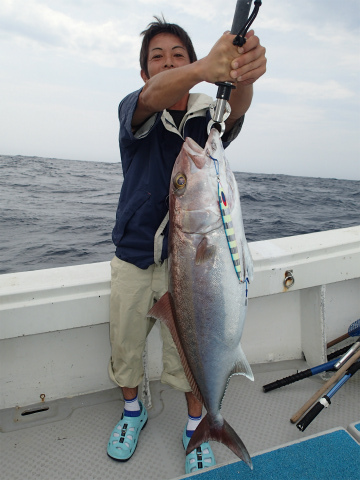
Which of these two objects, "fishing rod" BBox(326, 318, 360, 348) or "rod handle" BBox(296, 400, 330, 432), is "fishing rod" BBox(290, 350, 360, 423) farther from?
"fishing rod" BBox(326, 318, 360, 348)

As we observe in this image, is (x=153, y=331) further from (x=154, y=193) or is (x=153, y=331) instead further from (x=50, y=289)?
(x=154, y=193)

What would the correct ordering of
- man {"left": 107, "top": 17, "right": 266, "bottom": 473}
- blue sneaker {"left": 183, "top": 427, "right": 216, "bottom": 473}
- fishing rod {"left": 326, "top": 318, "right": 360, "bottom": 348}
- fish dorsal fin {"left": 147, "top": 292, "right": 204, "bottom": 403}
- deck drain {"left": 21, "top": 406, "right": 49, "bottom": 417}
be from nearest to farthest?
fish dorsal fin {"left": 147, "top": 292, "right": 204, "bottom": 403}
man {"left": 107, "top": 17, "right": 266, "bottom": 473}
blue sneaker {"left": 183, "top": 427, "right": 216, "bottom": 473}
deck drain {"left": 21, "top": 406, "right": 49, "bottom": 417}
fishing rod {"left": 326, "top": 318, "right": 360, "bottom": 348}

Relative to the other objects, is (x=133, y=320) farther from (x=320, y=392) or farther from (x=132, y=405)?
(x=320, y=392)

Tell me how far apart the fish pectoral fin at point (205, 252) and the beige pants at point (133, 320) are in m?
0.83

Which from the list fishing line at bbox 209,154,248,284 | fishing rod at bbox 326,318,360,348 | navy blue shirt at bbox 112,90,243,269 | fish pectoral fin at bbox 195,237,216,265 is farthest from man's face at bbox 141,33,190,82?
fishing rod at bbox 326,318,360,348

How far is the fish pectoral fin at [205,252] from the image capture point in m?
1.64

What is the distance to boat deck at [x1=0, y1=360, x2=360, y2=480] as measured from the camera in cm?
244

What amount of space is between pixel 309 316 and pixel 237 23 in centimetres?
263

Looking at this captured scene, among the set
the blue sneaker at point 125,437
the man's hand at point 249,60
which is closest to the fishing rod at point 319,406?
the blue sneaker at point 125,437

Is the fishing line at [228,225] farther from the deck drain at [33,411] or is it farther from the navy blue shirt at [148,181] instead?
the deck drain at [33,411]

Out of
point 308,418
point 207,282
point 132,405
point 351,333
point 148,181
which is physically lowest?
point 132,405

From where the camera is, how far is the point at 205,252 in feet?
5.43

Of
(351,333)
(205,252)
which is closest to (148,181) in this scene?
(205,252)

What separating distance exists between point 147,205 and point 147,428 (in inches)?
63.9
